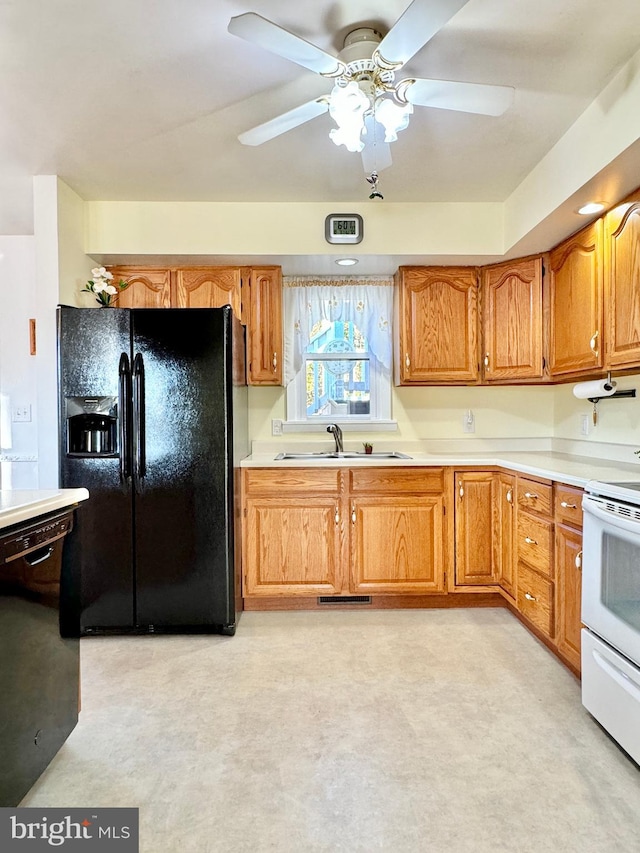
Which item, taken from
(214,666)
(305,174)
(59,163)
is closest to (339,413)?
(305,174)

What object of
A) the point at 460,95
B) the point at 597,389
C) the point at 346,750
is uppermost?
the point at 460,95

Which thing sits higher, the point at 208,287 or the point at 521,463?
the point at 208,287

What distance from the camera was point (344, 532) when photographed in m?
3.04

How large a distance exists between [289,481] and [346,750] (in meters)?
1.51

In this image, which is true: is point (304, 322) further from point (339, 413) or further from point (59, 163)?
point (59, 163)

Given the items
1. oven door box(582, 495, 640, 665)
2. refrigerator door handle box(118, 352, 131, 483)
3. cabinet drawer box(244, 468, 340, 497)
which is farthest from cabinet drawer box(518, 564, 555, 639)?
refrigerator door handle box(118, 352, 131, 483)

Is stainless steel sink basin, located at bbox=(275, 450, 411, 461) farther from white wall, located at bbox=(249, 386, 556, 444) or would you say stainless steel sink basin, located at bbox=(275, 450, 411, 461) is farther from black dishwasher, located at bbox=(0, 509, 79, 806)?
black dishwasher, located at bbox=(0, 509, 79, 806)

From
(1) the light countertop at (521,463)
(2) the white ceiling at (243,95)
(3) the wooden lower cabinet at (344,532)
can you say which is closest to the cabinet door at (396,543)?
(3) the wooden lower cabinet at (344,532)

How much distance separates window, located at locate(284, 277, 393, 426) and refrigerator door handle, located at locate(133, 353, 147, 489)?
1.13 m

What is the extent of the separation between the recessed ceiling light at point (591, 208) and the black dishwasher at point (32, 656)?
260 centimetres

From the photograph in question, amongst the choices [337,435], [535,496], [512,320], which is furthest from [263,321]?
[535,496]

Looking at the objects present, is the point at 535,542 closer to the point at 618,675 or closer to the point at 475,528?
the point at 475,528

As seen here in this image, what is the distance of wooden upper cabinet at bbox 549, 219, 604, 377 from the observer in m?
2.51

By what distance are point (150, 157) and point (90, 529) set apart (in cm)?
191
